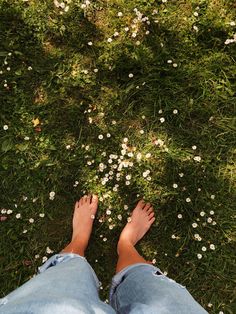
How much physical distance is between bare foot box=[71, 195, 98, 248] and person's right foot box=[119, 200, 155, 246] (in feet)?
0.85

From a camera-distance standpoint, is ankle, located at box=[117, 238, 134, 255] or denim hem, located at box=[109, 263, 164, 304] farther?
ankle, located at box=[117, 238, 134, 255]

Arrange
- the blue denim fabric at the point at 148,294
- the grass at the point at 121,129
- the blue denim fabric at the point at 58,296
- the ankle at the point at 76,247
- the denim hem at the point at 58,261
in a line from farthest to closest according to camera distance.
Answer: the grass at the point at 121,129
the ankle at the point at 76,247
the denim hem at the point at 58,261
the blue denim fabric at the point at 148,294
the blue denim fabric at the point at 58,296

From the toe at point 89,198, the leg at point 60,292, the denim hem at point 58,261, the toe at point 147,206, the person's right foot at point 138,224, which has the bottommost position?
the person's right foot at point 138,224

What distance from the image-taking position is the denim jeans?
1.93 metres

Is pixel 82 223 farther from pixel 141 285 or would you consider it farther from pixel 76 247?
pixel 141 285

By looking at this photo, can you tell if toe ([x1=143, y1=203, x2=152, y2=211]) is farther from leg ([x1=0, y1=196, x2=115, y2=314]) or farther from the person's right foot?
leg ([x1=0, y1=196, x2=115, y2=314])

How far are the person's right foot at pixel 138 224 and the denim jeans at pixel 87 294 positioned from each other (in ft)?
1.41

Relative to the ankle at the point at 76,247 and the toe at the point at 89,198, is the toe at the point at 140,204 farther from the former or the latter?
the ankle at the point at 76,247

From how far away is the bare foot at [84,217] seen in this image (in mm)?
3188

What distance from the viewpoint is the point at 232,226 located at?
3191 mm

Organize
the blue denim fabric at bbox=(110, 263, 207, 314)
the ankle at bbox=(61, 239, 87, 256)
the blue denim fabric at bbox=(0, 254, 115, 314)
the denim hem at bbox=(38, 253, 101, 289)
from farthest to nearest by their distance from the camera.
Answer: the ankle at bbox=(61, 239, 87, 256), the denim hem at bbox=(38, 253, 101, 289), the blue denim fabric at bbox=(110, 263, 207, 314), the blue denim fabric at bbox=(0, 254, 115, 314)

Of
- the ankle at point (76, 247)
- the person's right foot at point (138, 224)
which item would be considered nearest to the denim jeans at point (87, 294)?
the ankle at point (76, 247)

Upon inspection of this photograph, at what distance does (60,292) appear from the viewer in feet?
6.77

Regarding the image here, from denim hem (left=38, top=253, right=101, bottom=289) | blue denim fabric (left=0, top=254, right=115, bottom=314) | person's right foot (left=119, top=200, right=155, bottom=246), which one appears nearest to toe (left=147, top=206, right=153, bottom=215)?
person's right foot (left=119, top=200, right=155, bottom=246)
